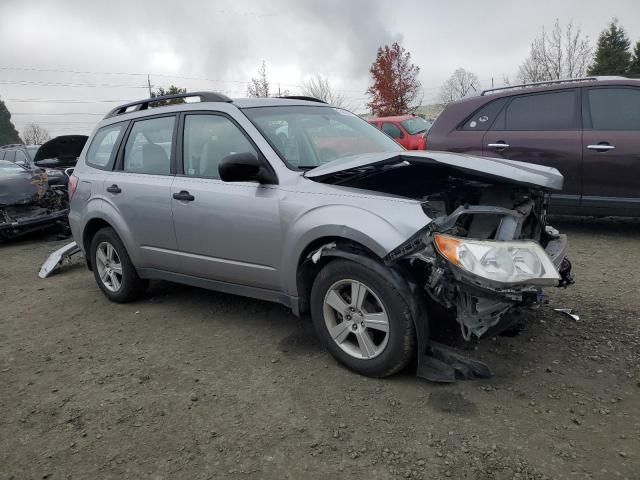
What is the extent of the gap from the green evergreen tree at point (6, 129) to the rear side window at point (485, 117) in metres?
63.4

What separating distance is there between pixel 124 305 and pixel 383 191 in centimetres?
299

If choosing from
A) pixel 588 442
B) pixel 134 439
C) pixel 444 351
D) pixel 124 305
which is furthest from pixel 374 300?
pixel 124 305

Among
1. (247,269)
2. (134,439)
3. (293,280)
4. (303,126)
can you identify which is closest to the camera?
(134,439)

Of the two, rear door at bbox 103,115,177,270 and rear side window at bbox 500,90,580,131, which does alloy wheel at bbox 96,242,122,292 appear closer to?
rear door at bbox 103,115,177,270

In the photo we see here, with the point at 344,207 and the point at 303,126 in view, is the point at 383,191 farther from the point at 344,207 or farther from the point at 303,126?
the point at 303,126

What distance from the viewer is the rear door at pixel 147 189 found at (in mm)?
4223

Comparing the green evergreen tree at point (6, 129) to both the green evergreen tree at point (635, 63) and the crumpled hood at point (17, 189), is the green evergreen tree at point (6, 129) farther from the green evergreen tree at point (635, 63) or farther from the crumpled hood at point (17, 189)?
the green evergreen tree at point (635, 63)

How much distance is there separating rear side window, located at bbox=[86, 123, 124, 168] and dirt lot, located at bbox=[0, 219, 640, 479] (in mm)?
1609

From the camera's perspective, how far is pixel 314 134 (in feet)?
13.2

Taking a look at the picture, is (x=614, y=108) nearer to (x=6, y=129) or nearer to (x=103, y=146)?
(x=103, y=146)

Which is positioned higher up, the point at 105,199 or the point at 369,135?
the point at 369,135

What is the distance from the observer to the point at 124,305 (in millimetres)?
4906

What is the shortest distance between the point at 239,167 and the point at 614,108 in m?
4.76

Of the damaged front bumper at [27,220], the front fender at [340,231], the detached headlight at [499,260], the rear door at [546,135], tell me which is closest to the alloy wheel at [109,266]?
the front fender at [340,231]
